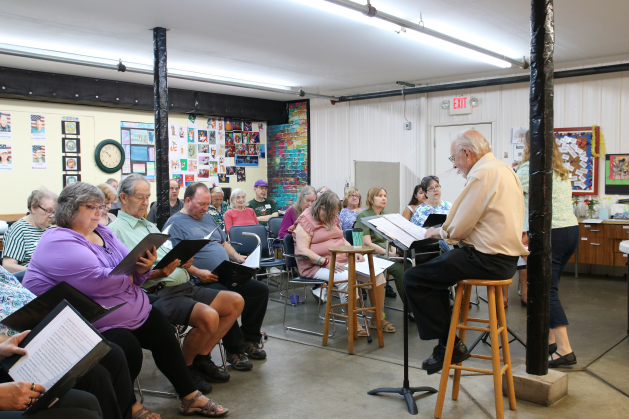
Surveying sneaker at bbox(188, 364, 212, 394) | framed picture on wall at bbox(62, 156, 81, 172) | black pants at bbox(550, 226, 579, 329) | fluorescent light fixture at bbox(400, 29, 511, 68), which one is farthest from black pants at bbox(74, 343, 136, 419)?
framed picture on wall at bbox(62, 156, 81, 172)

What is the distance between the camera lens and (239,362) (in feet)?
13.0

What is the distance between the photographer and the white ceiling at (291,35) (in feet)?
17.7

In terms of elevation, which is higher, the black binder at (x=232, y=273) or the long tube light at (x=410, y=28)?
the long tube light at (x=410, y=28)

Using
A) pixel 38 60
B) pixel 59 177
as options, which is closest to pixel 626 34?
pixel 38 60

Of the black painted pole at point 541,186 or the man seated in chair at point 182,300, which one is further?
the man seated in chair at point 182,300

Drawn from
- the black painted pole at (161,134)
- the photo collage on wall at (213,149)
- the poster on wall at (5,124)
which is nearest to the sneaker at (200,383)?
the black painted pole at (161,134)

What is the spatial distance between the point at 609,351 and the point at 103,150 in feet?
25.7

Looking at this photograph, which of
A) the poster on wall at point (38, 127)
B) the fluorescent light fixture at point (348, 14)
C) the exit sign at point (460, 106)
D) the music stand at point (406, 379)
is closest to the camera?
the music stand at point (406, 379)

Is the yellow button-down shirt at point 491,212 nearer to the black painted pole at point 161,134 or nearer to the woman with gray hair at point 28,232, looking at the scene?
the woman with gray hair at point 28,232

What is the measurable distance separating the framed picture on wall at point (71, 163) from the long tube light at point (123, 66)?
1.86m

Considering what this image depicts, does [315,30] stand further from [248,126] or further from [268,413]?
[248,126]

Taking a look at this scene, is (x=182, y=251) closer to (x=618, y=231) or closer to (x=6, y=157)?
(x=6, y=157)

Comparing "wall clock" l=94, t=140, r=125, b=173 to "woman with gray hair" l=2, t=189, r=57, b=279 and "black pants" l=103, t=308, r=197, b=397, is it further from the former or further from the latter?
"black pants" l=103, t=308, r=197, b=397

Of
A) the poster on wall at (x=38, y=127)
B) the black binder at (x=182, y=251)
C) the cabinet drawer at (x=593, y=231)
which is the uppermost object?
the poster on wall at (x=38, y=127)
